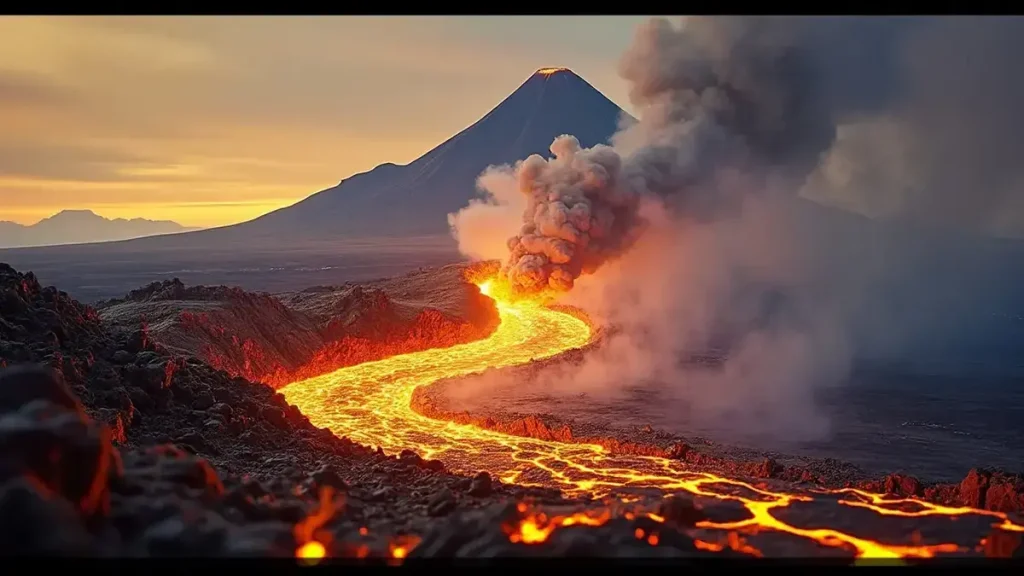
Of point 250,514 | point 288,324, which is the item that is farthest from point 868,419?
point 250,514

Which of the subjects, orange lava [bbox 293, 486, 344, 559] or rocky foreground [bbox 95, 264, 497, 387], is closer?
orange lava [bbox 293, 486, 344, 559]

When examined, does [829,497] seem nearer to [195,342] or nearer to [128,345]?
[128,345]

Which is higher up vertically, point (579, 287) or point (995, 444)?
point (579, 287)

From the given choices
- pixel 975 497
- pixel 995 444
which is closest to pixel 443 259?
pixel 995 444

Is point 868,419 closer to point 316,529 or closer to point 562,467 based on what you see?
point 562,467

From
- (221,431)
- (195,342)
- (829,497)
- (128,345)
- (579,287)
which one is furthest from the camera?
(579,287)

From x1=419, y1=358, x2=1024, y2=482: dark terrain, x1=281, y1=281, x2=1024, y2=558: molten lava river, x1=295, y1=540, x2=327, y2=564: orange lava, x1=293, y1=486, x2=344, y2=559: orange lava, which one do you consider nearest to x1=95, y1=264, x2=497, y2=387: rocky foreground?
x1=281, y1=281, x2=1024, y2=558: molten lava river

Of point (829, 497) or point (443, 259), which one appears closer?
point (829, 497)

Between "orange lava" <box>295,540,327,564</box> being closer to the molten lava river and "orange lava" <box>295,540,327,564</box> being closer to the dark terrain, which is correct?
the molten lava river
